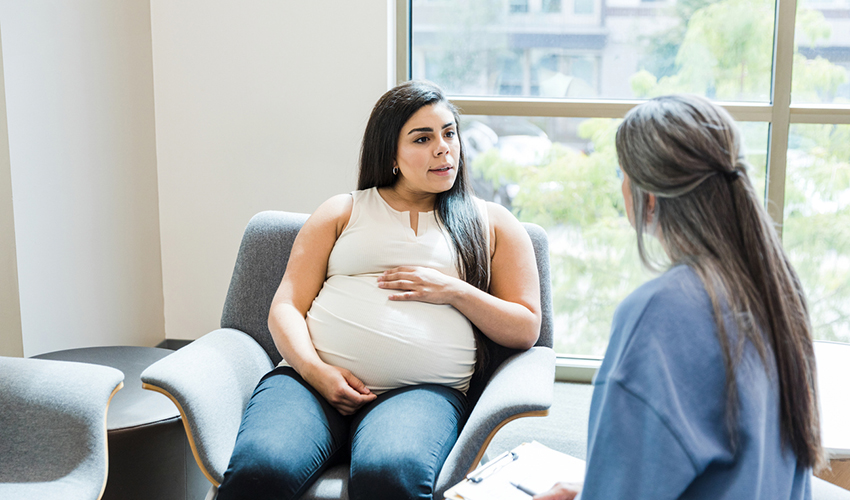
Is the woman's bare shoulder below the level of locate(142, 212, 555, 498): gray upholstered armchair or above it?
above

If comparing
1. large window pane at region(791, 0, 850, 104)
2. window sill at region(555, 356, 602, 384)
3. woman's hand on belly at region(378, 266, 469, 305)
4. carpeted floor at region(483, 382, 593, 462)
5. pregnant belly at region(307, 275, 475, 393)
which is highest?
large window pane at region(791, 0, 850, 104)

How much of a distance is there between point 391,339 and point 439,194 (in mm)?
472

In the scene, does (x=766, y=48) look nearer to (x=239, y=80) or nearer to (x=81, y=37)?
(x=239, y=80)

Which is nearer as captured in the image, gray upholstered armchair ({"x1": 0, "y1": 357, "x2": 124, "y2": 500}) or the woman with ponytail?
the woman with ponytail

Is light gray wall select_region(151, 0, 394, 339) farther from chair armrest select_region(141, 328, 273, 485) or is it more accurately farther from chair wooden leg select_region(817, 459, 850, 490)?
chair wooden leg select_region(817, 459, 850, 490)

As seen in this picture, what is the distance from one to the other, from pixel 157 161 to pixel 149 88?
1.00 feet

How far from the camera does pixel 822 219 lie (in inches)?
106

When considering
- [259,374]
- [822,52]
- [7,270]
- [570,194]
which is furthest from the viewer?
[570,194]

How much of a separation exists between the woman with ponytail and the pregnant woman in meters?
0.60

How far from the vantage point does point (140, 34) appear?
8.63 ft

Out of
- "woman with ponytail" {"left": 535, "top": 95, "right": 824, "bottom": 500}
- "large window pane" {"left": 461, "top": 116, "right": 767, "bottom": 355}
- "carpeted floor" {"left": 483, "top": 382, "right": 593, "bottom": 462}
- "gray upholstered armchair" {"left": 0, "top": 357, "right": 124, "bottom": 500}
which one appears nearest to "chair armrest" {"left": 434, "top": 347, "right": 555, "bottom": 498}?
"woman with ponytail" {"left": 535, "top": 95, "right": 824, "bottom": 500}

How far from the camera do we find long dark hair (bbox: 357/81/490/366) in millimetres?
1643

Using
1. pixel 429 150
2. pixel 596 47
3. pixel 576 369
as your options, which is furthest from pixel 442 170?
pixel 576 369

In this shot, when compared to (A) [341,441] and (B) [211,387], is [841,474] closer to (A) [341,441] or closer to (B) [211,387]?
(A) [341,441]
